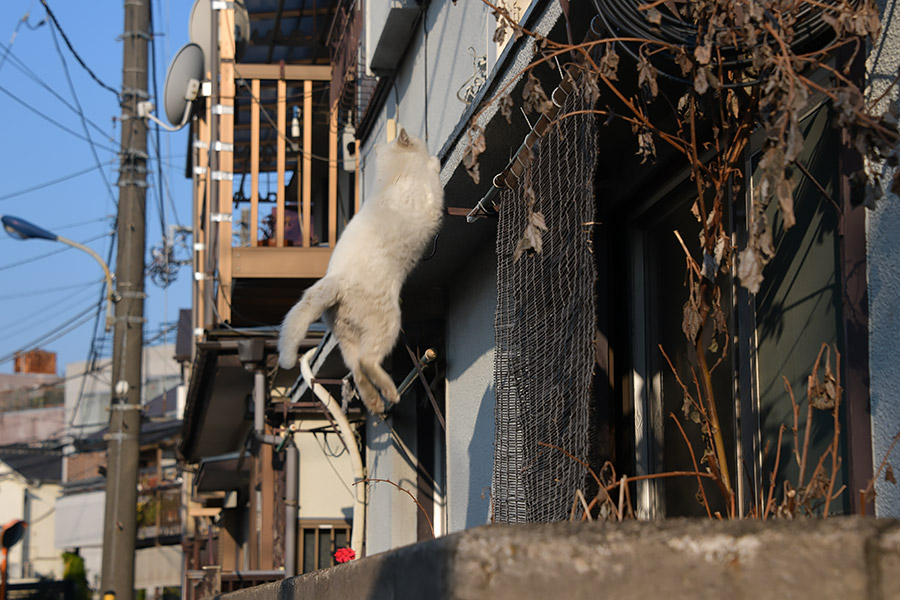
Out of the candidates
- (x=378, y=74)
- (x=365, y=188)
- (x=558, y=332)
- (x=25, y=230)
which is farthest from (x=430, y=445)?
(x=25, y=230)

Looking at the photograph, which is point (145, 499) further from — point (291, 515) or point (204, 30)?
point (291, 515)

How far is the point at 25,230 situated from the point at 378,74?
10.3 metres

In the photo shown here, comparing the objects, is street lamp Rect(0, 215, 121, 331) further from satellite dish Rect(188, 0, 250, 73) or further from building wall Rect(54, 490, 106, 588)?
building wall Rect(54, 490, 106, 588)

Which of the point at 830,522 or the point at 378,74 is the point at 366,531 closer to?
the point at 378,74

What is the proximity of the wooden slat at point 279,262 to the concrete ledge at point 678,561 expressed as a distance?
372 inches

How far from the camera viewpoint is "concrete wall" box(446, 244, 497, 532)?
636 centimetres

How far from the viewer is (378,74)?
877 cm

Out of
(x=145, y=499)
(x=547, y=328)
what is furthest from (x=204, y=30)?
(x=145, y=499)

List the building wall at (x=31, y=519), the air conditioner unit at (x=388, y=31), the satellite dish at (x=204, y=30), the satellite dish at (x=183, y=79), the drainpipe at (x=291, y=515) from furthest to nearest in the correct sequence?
the building wall at (x=31, y=519) < the satellite dish at (x=204, y=30) < the satellite dish at (x=183, y=79) < the drainpipe at (x=291, y=515) < the air conditioner unit at (x=388, y=31)

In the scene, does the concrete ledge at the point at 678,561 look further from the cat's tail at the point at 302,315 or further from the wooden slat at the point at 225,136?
the wooden slat at the point at 225,136

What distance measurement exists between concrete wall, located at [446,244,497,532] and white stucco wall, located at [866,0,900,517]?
3423 mm

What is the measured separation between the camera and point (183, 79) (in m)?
14.2

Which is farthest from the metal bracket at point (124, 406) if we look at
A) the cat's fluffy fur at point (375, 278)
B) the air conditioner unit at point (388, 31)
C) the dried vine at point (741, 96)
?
the dried vine at point (741, 96)

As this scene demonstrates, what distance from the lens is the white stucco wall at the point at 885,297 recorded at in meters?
2.65
